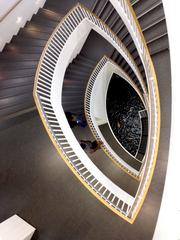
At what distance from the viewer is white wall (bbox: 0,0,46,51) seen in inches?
235

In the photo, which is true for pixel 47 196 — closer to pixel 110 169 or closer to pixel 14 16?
pixel 110 169

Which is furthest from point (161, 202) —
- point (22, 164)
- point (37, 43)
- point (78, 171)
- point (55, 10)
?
point (55, 10)

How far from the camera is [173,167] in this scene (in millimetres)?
3906

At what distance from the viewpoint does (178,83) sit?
12.2 feet

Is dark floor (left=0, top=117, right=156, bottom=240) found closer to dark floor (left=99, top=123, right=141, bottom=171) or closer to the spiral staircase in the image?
the spiral staircase

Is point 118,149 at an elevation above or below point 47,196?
above

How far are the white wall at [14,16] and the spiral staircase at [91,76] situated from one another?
20 cm

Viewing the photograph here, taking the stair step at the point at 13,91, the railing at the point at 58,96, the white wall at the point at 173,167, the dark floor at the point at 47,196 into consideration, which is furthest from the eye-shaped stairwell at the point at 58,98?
the white wall at the point at 173,167

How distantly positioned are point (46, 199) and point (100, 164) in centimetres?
307

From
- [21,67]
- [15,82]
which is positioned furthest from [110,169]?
[21,67]

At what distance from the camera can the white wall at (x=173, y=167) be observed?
3.52 metres

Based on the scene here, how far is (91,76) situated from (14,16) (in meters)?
3.32

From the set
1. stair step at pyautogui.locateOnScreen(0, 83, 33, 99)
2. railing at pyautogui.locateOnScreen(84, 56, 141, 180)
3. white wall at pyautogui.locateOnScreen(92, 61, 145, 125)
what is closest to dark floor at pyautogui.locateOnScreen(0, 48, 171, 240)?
stair step at pyautogui.locateOnScreen(0, 83, 33, 99)

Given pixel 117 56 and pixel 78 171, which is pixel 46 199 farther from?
pixel 117 56
